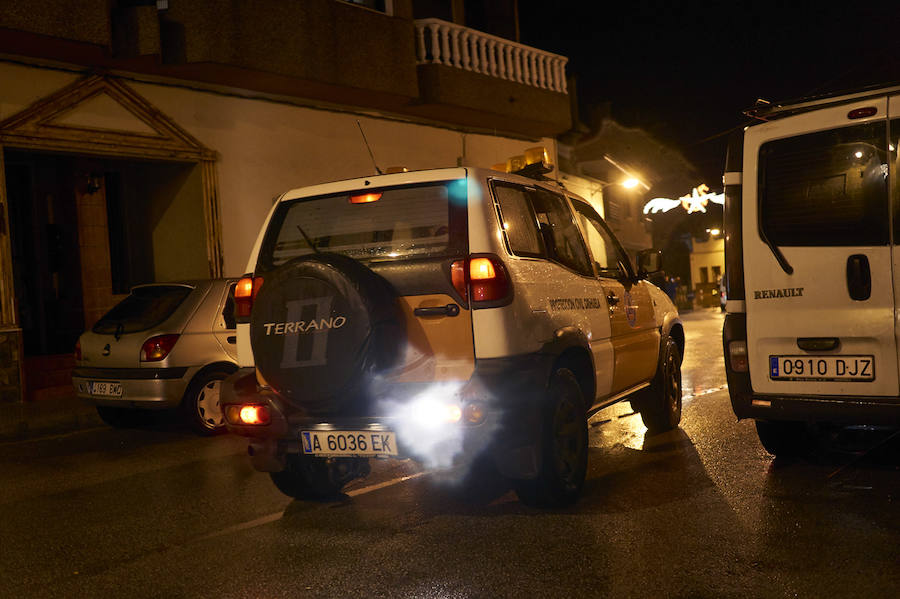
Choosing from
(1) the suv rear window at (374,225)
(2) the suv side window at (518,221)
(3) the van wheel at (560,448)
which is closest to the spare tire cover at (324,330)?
(1) the suv rear window at (374,225)

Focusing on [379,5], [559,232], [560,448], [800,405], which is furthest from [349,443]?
[379,5]

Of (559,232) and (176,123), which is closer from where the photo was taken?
(559,232)

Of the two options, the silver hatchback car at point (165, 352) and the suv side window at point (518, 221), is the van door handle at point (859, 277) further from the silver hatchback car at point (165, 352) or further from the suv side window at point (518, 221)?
the silver hatchback car at point (165, 352)

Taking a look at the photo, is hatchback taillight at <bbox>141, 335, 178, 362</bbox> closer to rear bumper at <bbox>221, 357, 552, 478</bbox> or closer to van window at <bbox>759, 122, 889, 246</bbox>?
rear bumper at <bbox>221, 357, 552, 478</bbox>

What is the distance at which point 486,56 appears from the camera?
1631 cm

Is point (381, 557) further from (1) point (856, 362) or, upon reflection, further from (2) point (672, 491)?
(1) point (856, 362)

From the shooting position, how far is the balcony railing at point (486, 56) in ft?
49.7

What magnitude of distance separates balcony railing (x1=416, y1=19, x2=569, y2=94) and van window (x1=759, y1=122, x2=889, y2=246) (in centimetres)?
1041

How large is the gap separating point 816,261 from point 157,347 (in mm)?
5755

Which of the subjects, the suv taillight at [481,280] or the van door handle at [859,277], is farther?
the van door handle at [859,277]

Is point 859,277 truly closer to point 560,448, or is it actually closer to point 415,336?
point 560,448

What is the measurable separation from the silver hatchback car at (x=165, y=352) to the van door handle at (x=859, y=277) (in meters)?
5.41

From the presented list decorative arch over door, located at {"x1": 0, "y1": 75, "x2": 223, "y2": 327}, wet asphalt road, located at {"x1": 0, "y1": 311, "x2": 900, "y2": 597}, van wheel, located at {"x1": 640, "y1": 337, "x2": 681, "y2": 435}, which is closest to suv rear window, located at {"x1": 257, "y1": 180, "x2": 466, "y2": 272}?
wet asphalt road, located at {"x1": 0, "y1": 311, "x2": 900, "y2": 597}

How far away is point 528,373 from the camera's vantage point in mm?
4676
